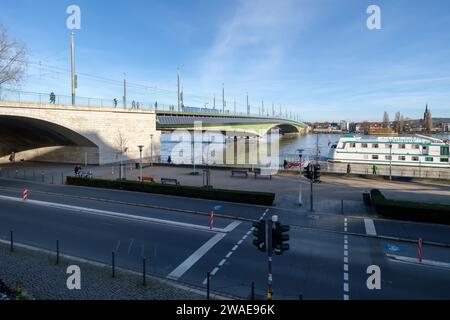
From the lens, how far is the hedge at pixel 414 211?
16375 mm

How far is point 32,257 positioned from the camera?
37.6 feet

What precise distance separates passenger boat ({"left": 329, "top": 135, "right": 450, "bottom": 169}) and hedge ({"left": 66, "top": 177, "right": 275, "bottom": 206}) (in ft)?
99.9

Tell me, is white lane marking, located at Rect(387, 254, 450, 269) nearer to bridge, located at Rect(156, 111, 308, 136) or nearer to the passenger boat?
the passenger boat

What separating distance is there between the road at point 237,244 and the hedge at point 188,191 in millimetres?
671

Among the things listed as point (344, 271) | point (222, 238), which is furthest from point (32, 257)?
point (344, 271)

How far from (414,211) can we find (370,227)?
2.83 meters

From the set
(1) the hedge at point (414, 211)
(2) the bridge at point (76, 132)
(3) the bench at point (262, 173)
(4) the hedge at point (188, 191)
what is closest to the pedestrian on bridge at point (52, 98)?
(2) the bridge at point (76, 132)

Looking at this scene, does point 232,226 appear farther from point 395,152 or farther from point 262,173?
point 395,152

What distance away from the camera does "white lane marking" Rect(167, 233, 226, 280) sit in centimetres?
1063

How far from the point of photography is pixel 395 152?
47.6 m

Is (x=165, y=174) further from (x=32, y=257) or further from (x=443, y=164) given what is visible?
(x=443, y=164)

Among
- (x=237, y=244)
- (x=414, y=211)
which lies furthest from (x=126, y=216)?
(x=414, y=211)

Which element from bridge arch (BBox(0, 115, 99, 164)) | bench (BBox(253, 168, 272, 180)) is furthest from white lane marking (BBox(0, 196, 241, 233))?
bridge arch (BBox(0, 115, 99, 164))
